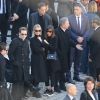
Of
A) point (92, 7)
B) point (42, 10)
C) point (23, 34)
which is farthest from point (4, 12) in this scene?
point (23, 34)

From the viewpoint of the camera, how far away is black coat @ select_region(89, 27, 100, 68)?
11.9 m

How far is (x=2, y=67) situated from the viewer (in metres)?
10.2

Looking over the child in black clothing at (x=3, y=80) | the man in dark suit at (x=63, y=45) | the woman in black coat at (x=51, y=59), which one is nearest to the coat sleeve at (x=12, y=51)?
the child in black clothing at (x=3, y=80)

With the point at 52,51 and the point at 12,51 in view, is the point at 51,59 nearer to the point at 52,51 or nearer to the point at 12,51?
the point at 52,51

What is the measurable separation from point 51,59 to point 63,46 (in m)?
0.49

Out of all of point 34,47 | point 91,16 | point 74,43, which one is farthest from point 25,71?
point 91,16

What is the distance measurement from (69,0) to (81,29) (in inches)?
46.6

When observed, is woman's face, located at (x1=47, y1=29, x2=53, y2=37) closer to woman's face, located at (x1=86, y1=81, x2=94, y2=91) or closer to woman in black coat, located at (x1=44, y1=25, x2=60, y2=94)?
woman in black coat, located at (x1=44, y1=25, x2=60, y2=94)

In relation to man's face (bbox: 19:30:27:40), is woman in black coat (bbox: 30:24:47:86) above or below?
below

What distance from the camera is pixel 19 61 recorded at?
10922 millimetres

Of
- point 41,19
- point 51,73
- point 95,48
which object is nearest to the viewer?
point 51,73

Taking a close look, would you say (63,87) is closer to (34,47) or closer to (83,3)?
(34,47)

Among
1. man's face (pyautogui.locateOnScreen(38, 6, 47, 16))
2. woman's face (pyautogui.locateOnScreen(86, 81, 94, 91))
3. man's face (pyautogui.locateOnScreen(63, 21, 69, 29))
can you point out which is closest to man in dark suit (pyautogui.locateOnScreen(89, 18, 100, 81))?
man's face (pyautogui.locateOnScreen(63, 21, 69, 29))

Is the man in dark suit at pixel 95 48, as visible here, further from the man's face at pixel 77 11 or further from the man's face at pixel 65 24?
the man's face at pixel 65 24
